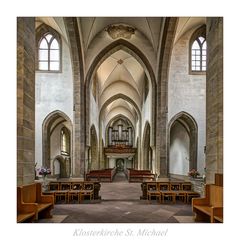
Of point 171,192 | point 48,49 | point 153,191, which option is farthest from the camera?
point 48,49

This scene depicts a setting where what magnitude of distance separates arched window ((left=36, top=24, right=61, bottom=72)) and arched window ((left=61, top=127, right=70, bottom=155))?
7089 mm

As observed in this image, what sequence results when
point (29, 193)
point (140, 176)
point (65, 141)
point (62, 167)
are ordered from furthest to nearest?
point (65, 141)
point (62, 167)
point (140, 176)
point (29, 193)

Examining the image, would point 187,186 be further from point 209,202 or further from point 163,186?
point 209,202

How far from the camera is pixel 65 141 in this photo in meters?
25.3

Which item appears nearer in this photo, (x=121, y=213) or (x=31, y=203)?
(x=31, y=203)

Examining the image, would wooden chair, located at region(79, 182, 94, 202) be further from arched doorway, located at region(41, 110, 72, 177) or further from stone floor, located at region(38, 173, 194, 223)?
arched doorway, located at region(41, 110, 72, 177)

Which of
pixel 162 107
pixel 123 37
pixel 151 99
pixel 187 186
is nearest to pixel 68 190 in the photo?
pixel 187 186

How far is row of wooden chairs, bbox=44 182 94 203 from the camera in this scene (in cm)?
1118

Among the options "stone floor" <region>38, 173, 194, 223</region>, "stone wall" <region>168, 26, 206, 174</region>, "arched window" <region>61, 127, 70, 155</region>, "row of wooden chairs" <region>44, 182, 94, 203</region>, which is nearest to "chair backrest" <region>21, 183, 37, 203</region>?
→ "stone floor" <region>38, 173, 194, 223</region>

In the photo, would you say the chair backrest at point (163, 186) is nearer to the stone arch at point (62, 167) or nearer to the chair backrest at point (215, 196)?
the chair backrest at point (215, 196)

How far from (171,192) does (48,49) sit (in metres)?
11.8

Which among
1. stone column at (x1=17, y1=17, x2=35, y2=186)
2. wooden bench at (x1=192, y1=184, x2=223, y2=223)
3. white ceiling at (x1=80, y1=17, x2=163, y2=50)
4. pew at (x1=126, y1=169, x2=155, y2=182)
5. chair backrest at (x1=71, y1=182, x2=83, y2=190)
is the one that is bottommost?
pew at (x1=126, y1=169, x2=155, y2=182)

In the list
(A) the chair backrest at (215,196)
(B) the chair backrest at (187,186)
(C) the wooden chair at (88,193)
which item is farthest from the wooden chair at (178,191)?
(A) the chair backrest at (215,196)
